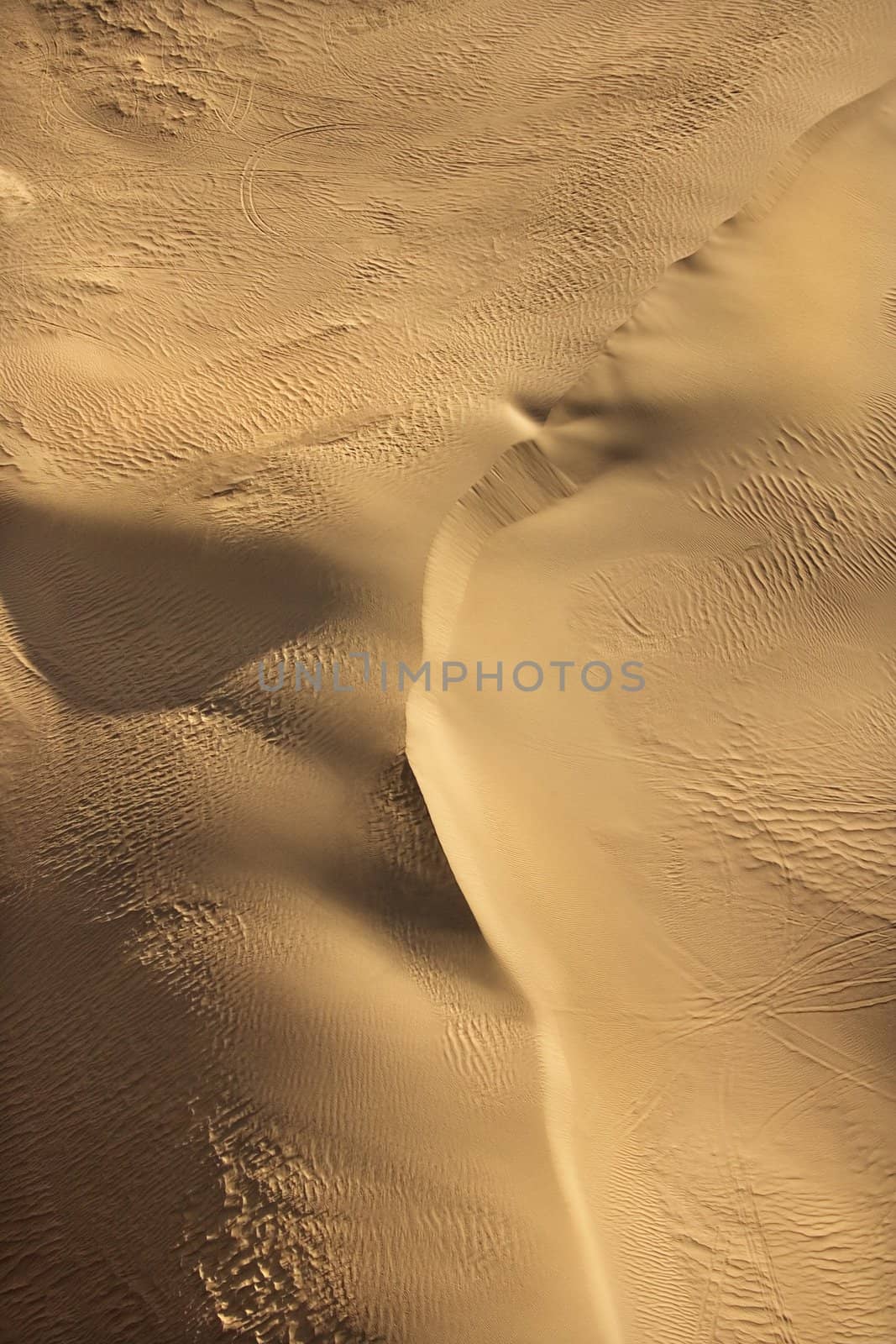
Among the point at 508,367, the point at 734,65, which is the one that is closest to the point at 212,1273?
the point at 508,367

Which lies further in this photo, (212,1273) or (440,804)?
(440,804)

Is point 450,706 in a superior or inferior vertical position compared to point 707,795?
superior

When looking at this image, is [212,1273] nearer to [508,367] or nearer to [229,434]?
[229,434]

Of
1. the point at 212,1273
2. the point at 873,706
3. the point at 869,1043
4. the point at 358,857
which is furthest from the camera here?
the point at 873,706

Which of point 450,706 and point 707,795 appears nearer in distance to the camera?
point 707,795

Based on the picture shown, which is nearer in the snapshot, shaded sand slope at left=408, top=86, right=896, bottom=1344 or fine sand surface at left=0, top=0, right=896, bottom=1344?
fine sand surface at left=0, top=0, right=896, bottom=1344

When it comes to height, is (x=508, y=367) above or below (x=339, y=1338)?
→ above
